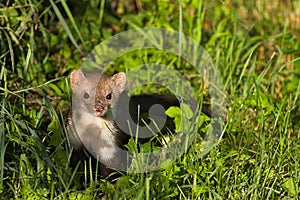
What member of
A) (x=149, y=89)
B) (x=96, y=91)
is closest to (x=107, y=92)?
(x=96, y=91)

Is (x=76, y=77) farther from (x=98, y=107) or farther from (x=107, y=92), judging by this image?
(x=98, y=107)

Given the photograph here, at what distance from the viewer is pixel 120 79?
15.7 feet

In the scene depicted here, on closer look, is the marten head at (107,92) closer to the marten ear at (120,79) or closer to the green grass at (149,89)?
the marten ear at (120,79)

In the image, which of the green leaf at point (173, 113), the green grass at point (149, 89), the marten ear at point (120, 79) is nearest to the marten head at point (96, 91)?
the marten ear at point (120, 79)

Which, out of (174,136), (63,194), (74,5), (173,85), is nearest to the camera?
(63,194)

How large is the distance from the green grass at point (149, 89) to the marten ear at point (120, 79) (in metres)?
0.34

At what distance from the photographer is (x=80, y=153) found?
4.77 m

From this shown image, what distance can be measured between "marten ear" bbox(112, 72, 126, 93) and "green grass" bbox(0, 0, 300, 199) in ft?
1.12

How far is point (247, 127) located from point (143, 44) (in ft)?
5.30

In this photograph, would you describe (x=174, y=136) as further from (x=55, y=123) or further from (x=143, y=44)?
(x=143, y=44)

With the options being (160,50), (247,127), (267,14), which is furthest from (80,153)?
(267,14)

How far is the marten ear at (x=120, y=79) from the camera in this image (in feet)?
15.6

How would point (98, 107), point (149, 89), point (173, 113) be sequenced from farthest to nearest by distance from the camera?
point (149, 89) → point (173, 113) → point (98, 107)

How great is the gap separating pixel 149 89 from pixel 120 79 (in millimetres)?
1244
